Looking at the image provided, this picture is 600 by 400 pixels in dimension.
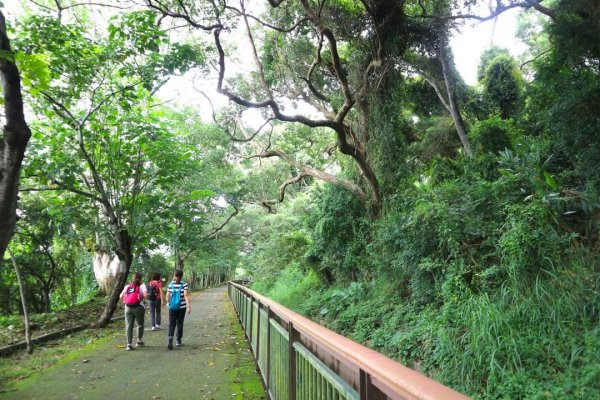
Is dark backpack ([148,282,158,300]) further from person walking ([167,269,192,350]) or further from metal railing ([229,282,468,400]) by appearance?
metal railing ([229,282,468,400])

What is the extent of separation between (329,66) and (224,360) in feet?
32.1

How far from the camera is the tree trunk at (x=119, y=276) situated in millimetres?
12453

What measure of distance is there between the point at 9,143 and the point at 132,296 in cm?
559

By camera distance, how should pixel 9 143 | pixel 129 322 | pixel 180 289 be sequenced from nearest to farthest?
1. pixel 9 143
2. pixel 129 322
3. pixel 180 289

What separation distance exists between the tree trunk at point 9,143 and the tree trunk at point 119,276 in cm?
Result: 858

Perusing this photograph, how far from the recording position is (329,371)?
235 cm

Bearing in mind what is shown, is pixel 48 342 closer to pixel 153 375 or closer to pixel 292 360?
pixel 153 375

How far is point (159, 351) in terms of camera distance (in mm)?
8844

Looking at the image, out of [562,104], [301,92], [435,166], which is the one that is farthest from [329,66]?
[562,104]

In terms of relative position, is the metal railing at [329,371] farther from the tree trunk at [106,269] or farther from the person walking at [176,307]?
the tree trunk at [106,269]

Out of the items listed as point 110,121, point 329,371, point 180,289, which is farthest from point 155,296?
point 329,371

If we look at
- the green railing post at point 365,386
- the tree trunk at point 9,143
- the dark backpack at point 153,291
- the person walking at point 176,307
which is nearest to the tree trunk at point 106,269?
the dark backpack at point 153,291

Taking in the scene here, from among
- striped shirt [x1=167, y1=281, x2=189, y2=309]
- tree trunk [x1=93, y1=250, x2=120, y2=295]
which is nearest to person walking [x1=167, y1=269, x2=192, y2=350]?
striped shirt [x1=167, y1=281, x2=189, y2=309]

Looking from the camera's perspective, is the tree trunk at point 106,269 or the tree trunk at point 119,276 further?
the tree trunk at point 106,269
